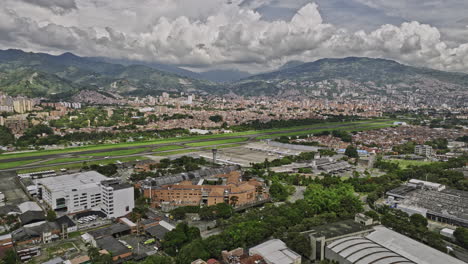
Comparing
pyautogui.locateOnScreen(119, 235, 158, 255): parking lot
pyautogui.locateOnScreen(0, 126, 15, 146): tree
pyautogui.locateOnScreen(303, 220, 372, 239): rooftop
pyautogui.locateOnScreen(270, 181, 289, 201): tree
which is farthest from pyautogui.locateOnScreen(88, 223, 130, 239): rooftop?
pyautogui.locateOnScreen(0, 126, 15, 146): tree

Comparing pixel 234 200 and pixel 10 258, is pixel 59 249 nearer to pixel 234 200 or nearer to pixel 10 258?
pixel 10 258

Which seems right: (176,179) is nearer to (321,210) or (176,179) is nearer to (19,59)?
(321,210)

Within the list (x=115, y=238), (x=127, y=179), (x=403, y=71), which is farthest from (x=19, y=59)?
(x=403, y=71)

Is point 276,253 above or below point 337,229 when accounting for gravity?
below

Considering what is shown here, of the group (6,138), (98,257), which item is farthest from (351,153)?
(6,138)

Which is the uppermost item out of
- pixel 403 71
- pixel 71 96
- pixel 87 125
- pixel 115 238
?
pixel 403 71

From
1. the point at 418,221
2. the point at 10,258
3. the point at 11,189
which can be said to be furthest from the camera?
the point at 11,189

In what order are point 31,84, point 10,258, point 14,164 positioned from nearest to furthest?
1. point 10,258
2. point 14,164
3. point 31,84
